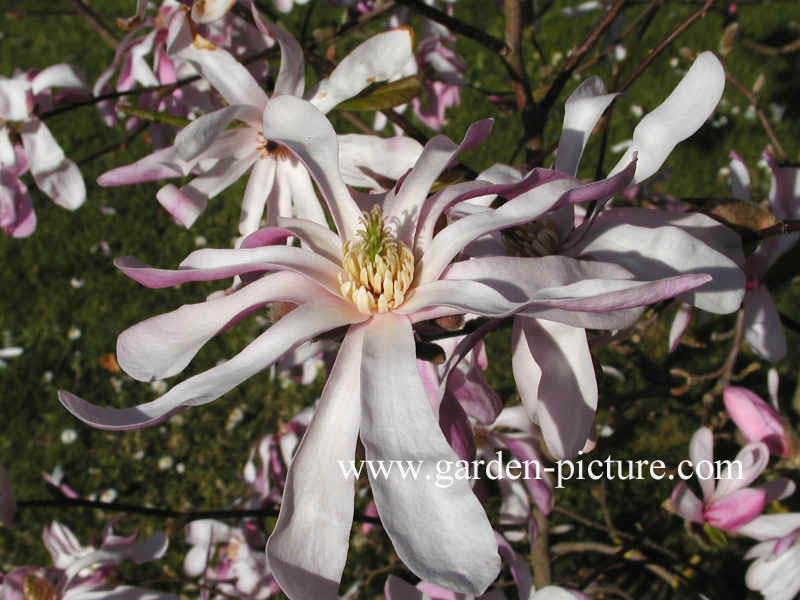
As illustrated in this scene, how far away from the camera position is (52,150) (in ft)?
3.18

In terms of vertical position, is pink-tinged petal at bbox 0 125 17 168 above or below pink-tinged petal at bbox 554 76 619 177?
above

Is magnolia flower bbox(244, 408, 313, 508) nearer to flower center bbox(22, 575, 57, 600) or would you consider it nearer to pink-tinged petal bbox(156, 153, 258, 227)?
flower center bbox(22, 575, 57, 600)

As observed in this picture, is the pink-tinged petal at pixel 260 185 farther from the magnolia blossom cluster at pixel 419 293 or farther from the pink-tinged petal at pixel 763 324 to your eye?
the pink-tinged petal at pixel 763 324

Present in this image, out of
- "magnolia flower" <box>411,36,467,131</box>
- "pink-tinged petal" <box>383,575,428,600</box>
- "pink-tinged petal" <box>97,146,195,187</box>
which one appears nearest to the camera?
"pink-tinged petal" <box>383,575,428,600</box>

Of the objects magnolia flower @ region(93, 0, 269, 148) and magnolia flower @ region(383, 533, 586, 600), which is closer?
magnolia flower @ region(383, 533, 586, 600)

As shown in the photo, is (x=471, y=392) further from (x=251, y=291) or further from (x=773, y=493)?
(x=773, y=493)

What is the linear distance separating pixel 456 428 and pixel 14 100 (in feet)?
2.51

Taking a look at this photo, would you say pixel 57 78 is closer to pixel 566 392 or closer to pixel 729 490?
pixel 566 392

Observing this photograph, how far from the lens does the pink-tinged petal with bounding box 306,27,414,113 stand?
0.65 metres

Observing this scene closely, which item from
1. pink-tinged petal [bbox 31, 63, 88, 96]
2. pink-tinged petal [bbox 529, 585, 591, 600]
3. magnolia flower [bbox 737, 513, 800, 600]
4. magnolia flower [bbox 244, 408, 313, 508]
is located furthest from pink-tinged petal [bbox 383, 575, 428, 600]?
pink-tinged petal [bbox 31, 63, 88, 96]

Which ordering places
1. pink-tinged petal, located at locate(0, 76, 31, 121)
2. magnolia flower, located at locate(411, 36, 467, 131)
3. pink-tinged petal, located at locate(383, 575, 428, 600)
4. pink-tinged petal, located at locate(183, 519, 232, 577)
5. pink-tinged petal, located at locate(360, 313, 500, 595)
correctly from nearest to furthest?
1. pink-tinged petal, located at locate(360, 313, 500, 595)
2. pink-tinged petal, located at locate(383, 575, 428, 600)
3. pink-tinged petal, located at locate(0, 76, 31, 121)
4. pink-tinged petal, located at locate(183, 519, 232, 577)
5. magnolia flower, located at locate(411, 36, 467, 131)

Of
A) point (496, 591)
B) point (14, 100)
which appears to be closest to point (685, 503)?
point (496, 591)

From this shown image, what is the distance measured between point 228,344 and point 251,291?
1808mm

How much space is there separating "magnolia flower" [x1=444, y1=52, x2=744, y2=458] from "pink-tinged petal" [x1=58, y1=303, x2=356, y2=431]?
0.46ft
